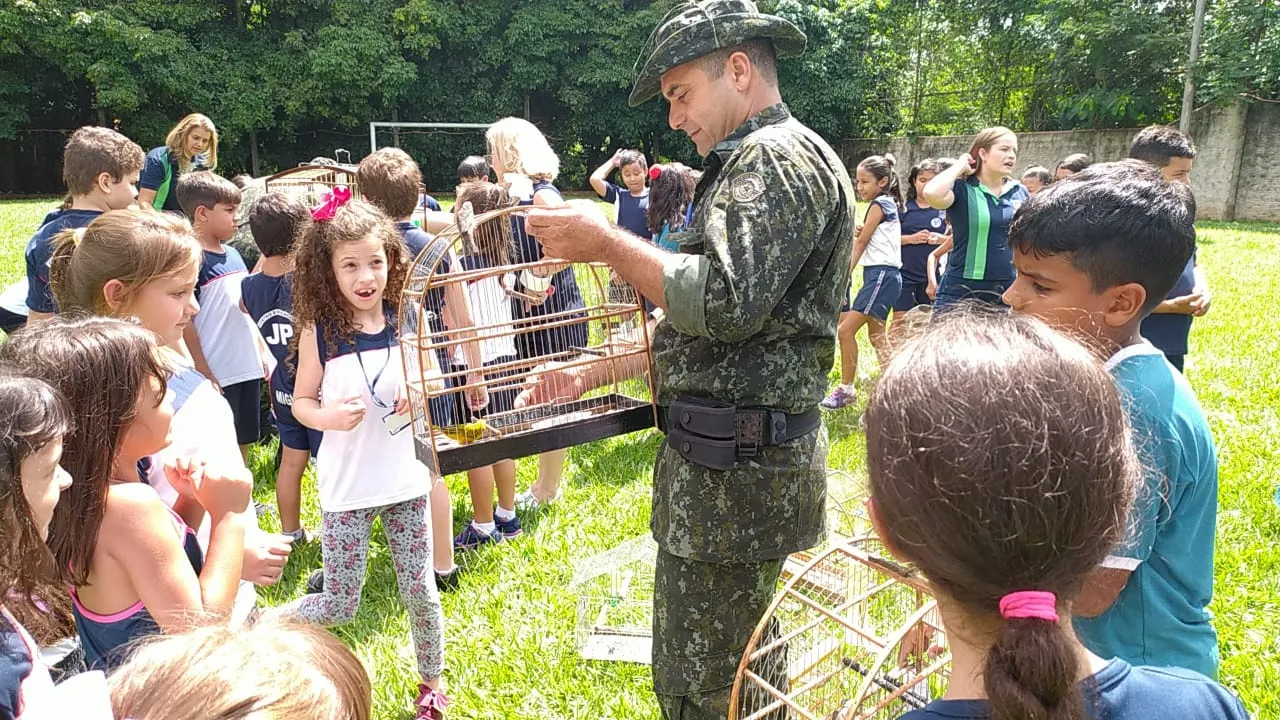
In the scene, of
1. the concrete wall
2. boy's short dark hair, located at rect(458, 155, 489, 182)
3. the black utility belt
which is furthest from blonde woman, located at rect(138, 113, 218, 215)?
the concrete wall

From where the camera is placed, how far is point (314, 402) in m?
2.85

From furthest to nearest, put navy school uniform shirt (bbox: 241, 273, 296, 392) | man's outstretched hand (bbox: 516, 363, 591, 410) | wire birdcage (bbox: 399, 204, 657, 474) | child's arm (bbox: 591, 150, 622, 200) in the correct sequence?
child's arm (bbox: 591, 150, 622, 200)
navy school uniform shirt (bbox: 241, 273, 296, 392)
man's outstretched hand (bbox: 516, 363, 591, 410)
wire birdcage (bbox: 399, 204, 657, 474)

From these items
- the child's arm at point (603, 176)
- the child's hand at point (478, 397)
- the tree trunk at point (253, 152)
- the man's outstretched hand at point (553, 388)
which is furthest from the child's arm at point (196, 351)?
the tree trunk at point (253, 152)

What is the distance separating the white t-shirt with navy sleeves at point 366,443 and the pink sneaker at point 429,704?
2.30 feet

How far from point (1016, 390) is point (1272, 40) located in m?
25.7

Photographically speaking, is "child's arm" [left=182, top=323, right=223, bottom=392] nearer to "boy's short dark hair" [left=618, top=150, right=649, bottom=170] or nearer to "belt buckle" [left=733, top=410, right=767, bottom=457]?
"belt buckle" [left=733, top=410, right=767, bottom=457]

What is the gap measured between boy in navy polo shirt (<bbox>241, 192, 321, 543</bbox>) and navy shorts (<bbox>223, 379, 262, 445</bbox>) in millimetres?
466

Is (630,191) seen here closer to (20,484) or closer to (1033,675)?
(20,484)

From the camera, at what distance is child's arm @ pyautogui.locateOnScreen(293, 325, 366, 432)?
2723mm

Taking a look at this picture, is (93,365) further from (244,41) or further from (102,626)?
(244,41)

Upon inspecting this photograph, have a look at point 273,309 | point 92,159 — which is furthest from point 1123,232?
point 92,159

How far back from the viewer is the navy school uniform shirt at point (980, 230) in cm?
482

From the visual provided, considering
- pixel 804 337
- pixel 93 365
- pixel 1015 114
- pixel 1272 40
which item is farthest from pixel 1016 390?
pixel 1015 114

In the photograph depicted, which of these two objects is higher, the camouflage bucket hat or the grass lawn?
the camouflage bucket hat
